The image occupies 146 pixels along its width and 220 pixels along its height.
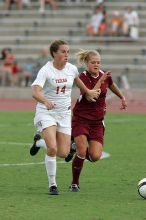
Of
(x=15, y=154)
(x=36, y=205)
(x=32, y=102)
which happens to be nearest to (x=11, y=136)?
(x=15, y=154)

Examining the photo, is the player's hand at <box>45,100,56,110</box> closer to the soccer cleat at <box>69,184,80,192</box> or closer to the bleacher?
the soccer cleat at <box>69,184,80,192</box>

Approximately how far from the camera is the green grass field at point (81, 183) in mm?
9695

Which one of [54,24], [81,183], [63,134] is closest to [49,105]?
[63,134]

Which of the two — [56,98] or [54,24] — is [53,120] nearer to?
[56,98]

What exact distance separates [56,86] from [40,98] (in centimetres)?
50

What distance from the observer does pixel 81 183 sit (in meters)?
12.9

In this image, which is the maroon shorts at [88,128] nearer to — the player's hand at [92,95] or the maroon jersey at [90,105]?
the maroon jersey at [90,105]

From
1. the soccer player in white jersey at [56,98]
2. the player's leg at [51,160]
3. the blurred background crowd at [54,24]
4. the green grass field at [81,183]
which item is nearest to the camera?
the green grass field at [81,183]

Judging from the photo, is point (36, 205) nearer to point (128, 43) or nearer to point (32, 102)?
point (32, 102)

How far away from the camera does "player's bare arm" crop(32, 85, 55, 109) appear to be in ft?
36.8

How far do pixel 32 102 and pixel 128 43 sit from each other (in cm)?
662

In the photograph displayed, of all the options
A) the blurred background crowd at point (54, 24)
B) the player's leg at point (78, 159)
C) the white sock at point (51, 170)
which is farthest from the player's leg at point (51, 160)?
the blurred background crowd at point (54, 24)

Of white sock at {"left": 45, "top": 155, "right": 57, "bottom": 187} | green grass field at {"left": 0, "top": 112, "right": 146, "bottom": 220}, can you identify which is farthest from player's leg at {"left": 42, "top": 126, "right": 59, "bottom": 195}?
green grass field at {"left": 0, "top": 112, "right": 146, "bottom": 220}

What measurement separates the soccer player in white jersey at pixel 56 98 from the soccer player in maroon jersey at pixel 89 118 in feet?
0.78
